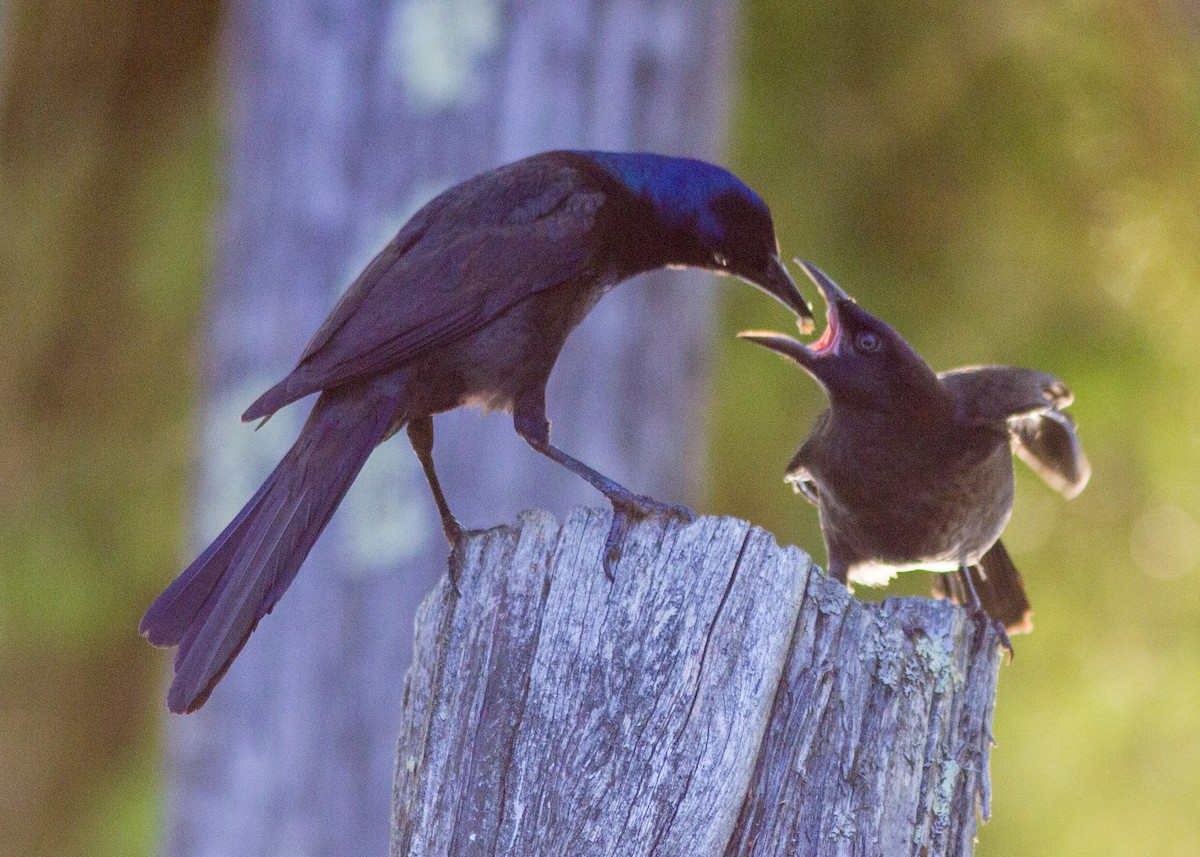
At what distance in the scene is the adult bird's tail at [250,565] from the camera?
2.31m

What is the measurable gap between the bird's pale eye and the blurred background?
2110 mm

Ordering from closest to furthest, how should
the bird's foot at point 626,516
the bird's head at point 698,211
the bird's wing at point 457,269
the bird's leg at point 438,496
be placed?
1. the bird's foot at point 626,516
2. the bird's leg at point 438,496
3. the bird's wing at point 457,269
4. the bird's head at point 698,211

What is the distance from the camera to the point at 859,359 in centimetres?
333

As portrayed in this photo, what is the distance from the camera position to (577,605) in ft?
7.13

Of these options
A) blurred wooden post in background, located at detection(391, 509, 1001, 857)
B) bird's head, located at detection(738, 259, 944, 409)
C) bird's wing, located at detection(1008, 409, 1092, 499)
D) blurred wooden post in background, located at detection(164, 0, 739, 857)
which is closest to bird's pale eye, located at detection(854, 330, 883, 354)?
bird's head, located at detection(738, 259, 944, 409)

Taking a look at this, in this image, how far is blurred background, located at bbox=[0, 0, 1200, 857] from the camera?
5.47 metres

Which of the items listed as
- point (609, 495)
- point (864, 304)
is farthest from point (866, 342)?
point (864, 304)

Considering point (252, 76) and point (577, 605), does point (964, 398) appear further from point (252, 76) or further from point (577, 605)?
point (252, 76)

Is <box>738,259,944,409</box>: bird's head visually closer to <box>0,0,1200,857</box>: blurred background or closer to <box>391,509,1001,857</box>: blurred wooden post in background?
<box>391,509,1001,857</box>: blurred wooden post in background

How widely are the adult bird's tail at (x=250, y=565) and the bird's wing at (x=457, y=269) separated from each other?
0.16m

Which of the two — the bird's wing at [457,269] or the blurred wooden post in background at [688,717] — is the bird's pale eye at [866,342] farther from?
the blurred wooden post in background at [688,717]

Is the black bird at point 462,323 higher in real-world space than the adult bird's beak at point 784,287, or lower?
lower

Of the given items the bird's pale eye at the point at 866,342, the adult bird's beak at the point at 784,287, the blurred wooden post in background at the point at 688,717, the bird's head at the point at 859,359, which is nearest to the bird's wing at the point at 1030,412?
the bird's head at the point at 859,359

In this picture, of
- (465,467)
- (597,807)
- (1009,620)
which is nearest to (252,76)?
(465,467)
